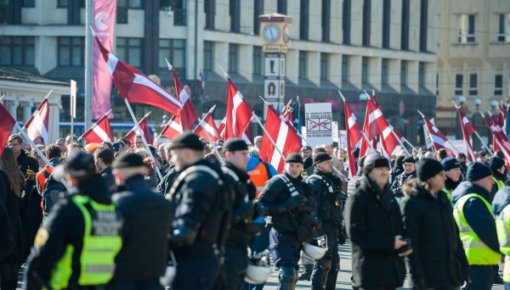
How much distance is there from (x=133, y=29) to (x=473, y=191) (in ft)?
173

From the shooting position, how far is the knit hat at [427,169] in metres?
11.6

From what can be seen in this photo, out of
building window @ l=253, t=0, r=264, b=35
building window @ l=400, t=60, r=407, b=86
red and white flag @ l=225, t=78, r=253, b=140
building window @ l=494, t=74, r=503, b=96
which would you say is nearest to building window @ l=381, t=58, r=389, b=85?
building window @ l=400, t=60, r=407, b=86

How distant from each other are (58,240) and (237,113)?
583 inches

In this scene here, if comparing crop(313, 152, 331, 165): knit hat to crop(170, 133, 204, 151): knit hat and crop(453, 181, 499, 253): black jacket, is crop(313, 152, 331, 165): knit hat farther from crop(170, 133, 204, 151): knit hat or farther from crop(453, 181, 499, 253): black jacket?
crop(170, 133, 204, 151): knit hat

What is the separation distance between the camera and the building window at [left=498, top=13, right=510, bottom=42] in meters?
90.1

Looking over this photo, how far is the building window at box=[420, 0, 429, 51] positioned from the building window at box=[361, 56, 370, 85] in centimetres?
668

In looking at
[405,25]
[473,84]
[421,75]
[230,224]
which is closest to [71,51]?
[405,25]

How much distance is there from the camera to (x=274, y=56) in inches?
1678

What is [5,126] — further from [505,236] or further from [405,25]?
[405,25]

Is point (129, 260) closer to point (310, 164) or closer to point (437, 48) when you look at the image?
point (310, 164)

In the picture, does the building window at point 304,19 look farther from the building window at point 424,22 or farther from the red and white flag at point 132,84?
the red and white flag at point 132,84

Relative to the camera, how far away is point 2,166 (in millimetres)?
14000

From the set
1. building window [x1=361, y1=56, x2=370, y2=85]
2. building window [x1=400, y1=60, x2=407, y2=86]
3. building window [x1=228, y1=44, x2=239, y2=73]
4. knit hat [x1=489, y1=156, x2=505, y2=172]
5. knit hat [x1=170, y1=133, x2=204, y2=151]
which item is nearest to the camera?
knit hat [x1=170, y1=133, x2=204, y2=151]

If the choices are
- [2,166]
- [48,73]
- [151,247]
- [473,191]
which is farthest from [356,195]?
[48,73]
